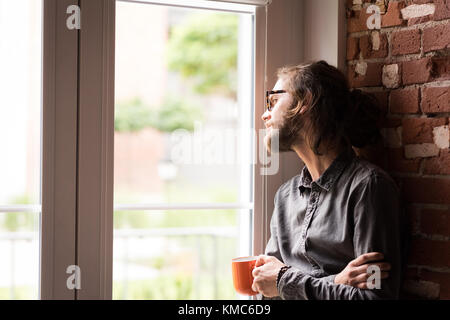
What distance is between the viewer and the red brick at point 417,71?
56.9 inches

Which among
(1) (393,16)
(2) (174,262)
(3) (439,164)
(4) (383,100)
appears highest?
(1) (393,16)

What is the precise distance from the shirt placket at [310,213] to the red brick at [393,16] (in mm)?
552

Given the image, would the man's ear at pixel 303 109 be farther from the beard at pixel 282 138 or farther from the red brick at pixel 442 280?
the red brick at pixel 442 280

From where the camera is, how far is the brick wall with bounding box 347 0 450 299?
1.41 metres

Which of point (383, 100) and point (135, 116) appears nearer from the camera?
point (383, 100)

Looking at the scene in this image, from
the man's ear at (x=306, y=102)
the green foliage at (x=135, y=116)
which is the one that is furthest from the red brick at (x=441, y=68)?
the green foliage at (x=135, y=116)

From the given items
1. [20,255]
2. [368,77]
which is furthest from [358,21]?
[20,255]

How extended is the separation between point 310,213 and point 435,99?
1.60 feet

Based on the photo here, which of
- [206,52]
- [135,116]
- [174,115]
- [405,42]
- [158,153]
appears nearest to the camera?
[405,42]

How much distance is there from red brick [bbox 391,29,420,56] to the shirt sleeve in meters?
0.41

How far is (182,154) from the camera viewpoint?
1.77 metres

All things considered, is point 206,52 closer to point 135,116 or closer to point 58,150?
point 135,116

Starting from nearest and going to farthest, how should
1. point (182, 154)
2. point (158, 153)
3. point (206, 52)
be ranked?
point (182, 154), point (158, 153), point (206, 52)

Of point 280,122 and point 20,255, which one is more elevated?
point 280,122
